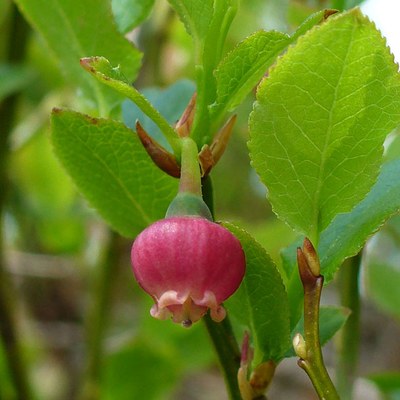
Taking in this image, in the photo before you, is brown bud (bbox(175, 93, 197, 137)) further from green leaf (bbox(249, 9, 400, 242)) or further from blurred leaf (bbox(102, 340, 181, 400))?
blurred leaf (bbox(102, 340, 181, 400))

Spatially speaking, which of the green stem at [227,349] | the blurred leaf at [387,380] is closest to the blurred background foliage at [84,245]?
the blurred leaf at [387,380]

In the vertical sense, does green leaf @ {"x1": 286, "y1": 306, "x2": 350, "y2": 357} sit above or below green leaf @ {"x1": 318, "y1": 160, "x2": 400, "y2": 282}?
below

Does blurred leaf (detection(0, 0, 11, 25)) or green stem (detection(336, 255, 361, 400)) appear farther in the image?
blurred leaf (detection(0, 0, 11, 25))

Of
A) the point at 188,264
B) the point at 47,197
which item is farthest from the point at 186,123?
the point at 47,197

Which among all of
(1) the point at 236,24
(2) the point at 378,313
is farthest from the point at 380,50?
(2) the point at 378,313

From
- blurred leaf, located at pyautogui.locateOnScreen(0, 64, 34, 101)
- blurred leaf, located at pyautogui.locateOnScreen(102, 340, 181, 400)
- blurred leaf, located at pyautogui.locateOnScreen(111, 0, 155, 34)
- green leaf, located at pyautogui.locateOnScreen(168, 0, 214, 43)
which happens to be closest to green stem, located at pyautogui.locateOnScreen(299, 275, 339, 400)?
green leaf, located at pyautogui.locateOnScreen(168, 0, 214, 43)

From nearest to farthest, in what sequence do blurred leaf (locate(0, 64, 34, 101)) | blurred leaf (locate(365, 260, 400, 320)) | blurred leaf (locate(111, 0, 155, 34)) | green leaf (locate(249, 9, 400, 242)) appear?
1. green leaf (locate(249, 9, 400, 242))
2. blurred leaf (locate(111, 0, 155, 34))
3. blurred leaf (locate(0, 64, 34, 101))
4. blurred leaf (locate(365, 260, 400, 320))
